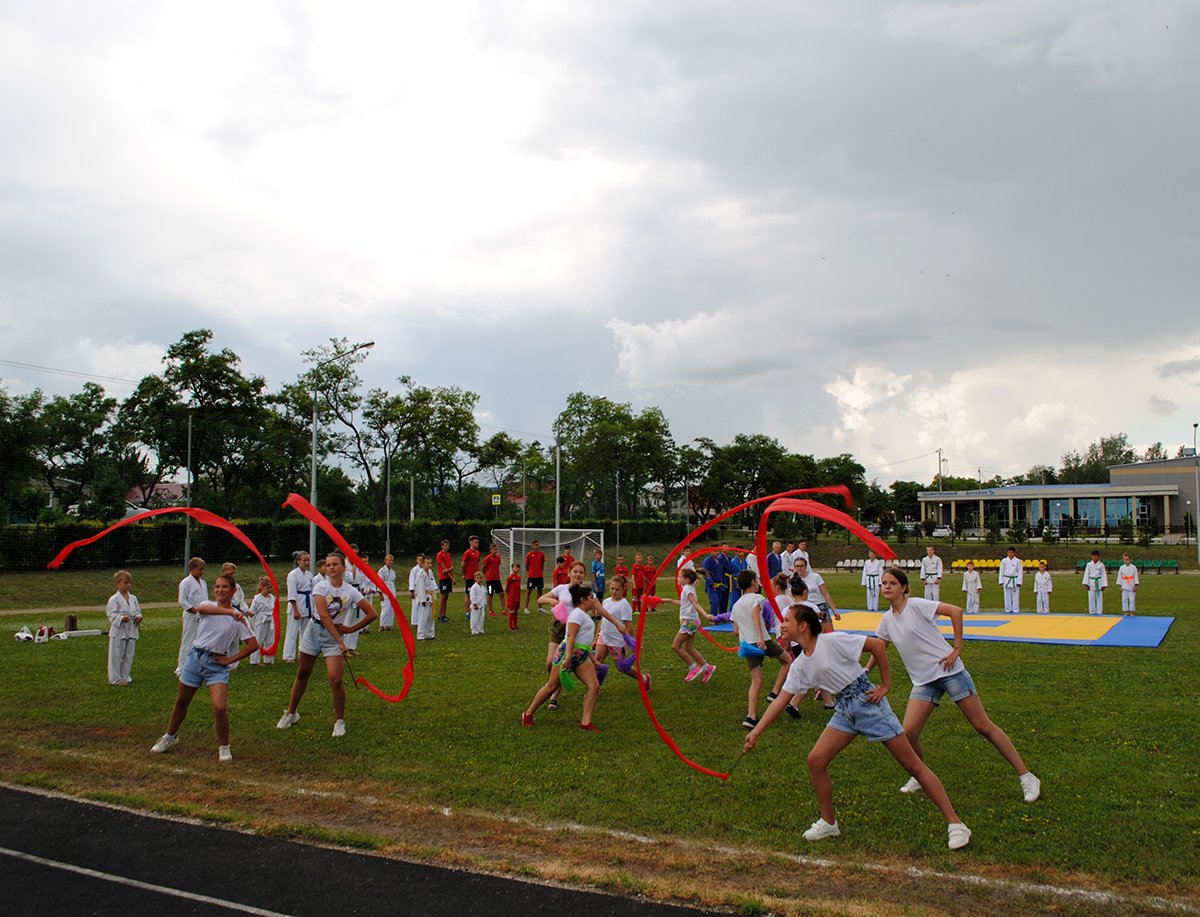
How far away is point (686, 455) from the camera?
7562 cm

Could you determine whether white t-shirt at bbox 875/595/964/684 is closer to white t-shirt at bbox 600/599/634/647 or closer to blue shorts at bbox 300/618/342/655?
white t-shirt at bbox 600/599/634/647

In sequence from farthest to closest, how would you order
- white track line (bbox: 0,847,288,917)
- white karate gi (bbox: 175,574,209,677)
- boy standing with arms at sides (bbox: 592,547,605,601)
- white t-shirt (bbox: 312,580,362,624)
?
boy standing with arms at sides (bbox: 592,547,605,601) < white karate gi (bbox: 175,574,209,677) < white t-shirt (bbox: 312,580,362,624) < white track line (bbox: 0,847,288,917)

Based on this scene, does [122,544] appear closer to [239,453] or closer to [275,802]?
[239,453]

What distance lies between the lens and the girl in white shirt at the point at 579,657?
959 cm

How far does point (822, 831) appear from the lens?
20.2 feet

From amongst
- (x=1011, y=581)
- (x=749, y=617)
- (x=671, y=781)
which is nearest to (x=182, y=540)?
(x=1011, y=581)

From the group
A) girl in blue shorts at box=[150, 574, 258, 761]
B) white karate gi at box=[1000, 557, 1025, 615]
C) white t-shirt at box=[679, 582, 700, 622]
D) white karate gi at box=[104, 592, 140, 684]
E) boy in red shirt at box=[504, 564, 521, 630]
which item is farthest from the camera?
white karate gi at box=[1000, 557, 1025, 615]

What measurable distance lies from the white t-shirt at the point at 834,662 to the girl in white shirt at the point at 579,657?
3539 millimetres

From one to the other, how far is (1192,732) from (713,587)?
510 inches

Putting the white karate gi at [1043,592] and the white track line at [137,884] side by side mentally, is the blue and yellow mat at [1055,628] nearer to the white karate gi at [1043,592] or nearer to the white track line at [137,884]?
the white karate gi at [1043,592]

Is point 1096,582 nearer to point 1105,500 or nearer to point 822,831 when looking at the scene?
point 822,831

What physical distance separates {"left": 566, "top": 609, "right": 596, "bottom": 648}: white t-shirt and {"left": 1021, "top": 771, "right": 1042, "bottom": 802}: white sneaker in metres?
4.64

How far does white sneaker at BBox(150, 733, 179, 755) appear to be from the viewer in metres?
8.73

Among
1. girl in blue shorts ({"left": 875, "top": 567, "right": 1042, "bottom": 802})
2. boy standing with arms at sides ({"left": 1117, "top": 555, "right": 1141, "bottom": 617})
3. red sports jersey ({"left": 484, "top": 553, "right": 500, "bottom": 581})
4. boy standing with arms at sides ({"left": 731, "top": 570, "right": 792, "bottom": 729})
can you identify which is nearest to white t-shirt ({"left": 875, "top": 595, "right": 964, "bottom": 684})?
girl in blue shorts ({"left": 875, "top": 567, "right": 1042, "bottom": 802})
